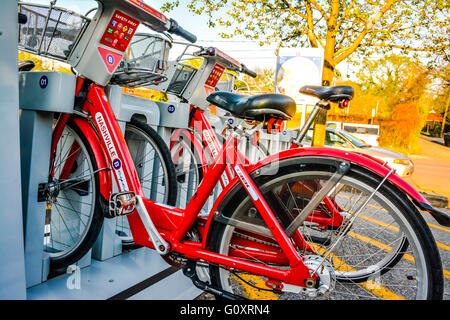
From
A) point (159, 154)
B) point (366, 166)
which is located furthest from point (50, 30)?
point (366, 166)

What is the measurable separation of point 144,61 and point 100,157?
729 millimetres

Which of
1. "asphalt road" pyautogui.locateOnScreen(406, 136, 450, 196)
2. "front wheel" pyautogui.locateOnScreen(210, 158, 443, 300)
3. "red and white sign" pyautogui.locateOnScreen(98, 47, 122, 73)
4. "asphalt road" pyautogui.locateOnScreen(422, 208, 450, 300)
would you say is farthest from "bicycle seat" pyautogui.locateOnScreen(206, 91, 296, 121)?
"asphalt road" pyautogui.locateOnScreen(406, 136, 450, 196)

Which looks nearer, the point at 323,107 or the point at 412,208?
the point at 412,208

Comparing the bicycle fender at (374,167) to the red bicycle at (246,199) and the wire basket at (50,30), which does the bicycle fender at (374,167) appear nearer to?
the red bicycle at (246,199)

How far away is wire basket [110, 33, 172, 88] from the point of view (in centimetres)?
203

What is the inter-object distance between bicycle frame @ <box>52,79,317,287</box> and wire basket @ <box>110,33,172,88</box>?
22 cm

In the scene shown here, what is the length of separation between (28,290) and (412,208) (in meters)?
1.97

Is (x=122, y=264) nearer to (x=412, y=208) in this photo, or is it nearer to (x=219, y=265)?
(x=219, y=265)

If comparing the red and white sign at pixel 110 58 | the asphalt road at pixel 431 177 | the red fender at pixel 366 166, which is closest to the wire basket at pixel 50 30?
the red and white sign at pixel 110 58

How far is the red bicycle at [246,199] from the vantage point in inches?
55.9

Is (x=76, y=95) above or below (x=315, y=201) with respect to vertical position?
above

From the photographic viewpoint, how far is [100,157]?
1.90 metres

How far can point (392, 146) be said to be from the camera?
2314 cm
